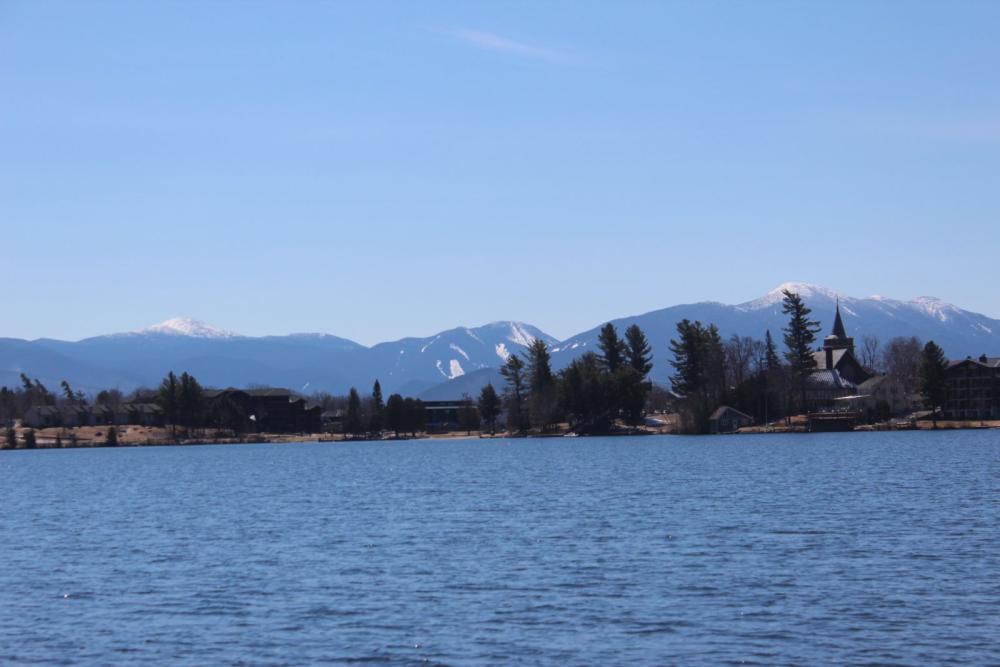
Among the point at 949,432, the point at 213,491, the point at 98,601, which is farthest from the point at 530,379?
the point at 98,601

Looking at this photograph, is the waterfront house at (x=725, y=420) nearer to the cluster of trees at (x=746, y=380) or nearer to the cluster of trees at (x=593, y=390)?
the cluster of trees at (x=746, y=380)

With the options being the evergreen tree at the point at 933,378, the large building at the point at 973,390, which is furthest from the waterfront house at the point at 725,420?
the large building at the point at 973,390

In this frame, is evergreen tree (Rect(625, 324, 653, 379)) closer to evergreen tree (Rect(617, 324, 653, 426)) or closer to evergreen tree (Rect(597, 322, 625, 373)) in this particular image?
evergreen tree (Rect(617, 324, 653, 426))

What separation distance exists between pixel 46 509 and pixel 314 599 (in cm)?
4250

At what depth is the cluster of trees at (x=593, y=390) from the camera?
598 feet

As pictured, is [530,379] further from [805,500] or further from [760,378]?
[805,500]

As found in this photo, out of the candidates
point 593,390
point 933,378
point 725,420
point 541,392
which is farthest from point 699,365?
point 933,378

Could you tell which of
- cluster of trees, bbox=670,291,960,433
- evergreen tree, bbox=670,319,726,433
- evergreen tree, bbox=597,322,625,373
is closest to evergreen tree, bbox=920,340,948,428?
cluster of trees, bbox=670,291,960,433

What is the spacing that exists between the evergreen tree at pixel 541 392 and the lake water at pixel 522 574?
113601mm

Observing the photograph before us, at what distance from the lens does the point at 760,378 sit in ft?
597

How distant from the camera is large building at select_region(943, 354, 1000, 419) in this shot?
179 metres

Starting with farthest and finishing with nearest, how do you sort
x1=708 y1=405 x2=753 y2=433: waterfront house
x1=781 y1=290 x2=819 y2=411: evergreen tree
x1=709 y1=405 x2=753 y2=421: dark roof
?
1. x1=781 y1=290 x2=819 y2=411: evergreen tree
2. x1=708 y1=405 x2=753 y2=433: waterfront house
3. x1=709 y1=405 x2=753 y2=421: dark roof

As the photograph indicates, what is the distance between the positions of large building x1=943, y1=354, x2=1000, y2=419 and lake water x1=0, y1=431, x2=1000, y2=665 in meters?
110

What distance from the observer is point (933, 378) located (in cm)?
16888
